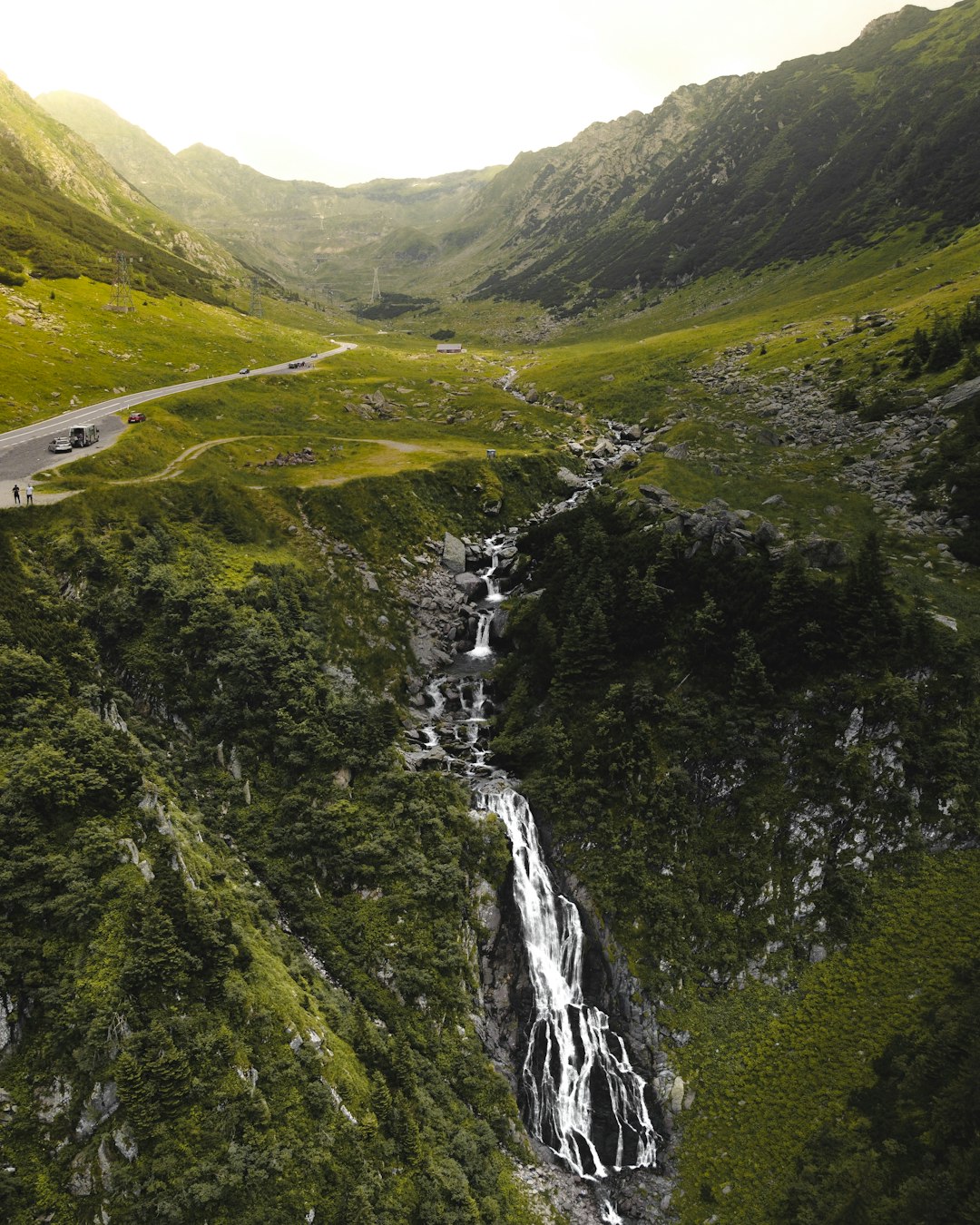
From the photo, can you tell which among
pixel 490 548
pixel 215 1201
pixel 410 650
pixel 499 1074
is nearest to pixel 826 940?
pixel 499 1074

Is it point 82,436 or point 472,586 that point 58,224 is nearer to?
point 82,436

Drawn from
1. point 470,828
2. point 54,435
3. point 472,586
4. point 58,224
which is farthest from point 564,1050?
point 58,224

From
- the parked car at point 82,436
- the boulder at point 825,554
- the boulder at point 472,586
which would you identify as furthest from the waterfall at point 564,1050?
the parked car at point 82,436

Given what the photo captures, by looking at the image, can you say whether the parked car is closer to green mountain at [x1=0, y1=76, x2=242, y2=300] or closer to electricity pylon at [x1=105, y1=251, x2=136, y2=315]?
green mountain at [x1=0, y1=76, x2=242, y2=300]

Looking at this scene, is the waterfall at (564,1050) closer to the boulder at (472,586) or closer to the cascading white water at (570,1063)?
the cascading white water at (570,1063)

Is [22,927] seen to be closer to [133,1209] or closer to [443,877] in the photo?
[133,1209]
